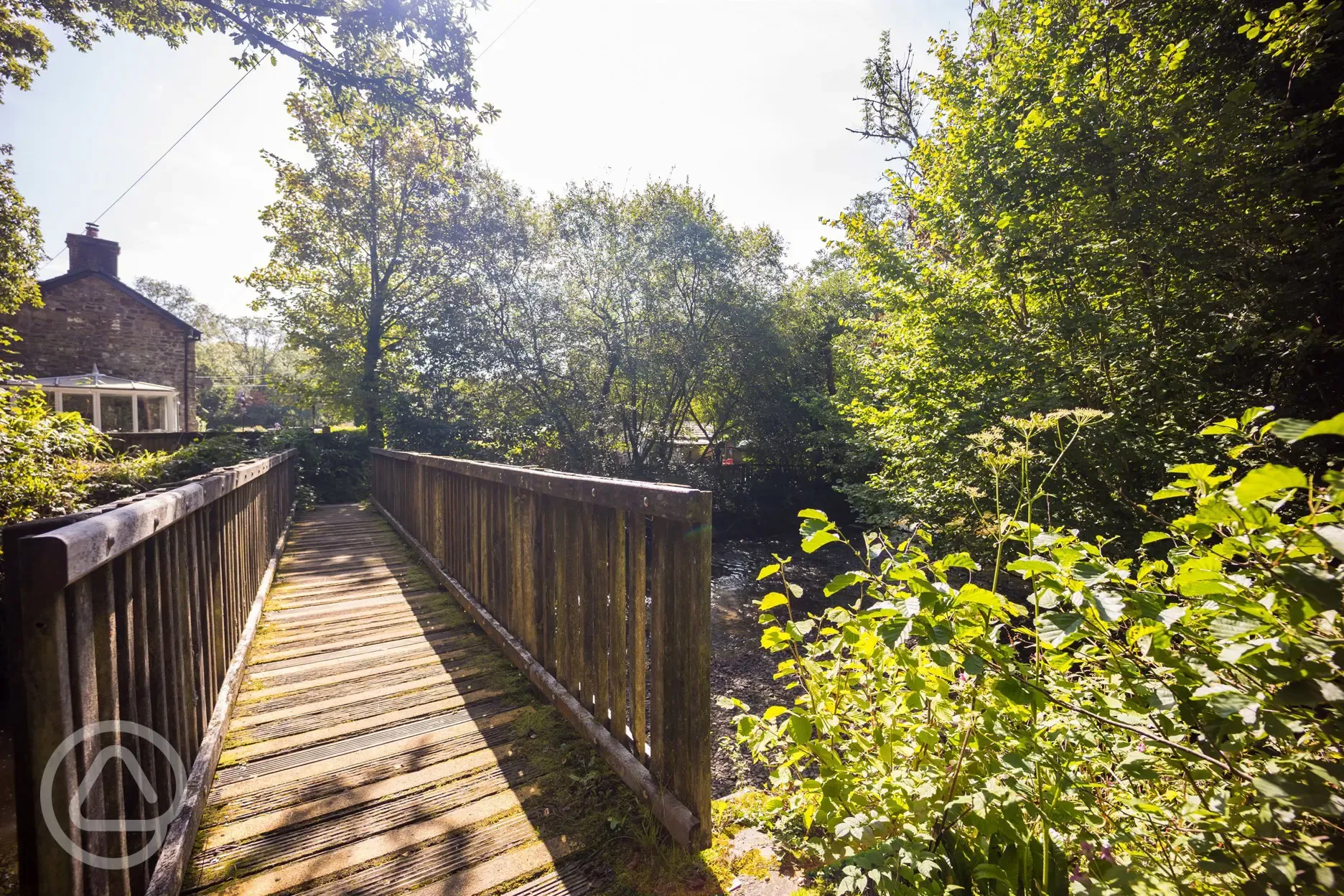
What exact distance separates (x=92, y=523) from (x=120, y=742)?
587mm

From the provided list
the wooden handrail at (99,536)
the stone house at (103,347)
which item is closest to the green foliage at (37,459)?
the wooden handrail at (99,536)

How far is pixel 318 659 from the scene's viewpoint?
10.1 feet

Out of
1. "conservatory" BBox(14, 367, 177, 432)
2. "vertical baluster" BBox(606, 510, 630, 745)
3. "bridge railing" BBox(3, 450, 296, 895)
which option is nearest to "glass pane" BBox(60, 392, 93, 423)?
"conservatory" BBox(14, 367, 177, 432)

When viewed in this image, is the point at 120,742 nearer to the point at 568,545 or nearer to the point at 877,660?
the point at 568,545

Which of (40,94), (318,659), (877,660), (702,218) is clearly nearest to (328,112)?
(40,94)

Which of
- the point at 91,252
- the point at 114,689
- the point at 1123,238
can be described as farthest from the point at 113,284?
the point at 1123,238

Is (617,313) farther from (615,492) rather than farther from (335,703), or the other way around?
(615,492)

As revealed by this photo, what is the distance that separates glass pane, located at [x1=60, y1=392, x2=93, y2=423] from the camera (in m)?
13.4

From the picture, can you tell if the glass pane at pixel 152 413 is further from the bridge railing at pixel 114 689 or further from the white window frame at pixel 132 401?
the bridge railing at pixel 114 689

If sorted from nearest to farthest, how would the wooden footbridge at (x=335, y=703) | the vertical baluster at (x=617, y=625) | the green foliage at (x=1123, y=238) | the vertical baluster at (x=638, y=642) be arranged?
the wooden footbridge at (x=335, y=703)
the vertical baluster at (x=638, y=642)
the vertical baluster at (x=617, y=625)
the green foliage at (x=1123, y=238)

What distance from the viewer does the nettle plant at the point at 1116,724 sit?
0.76 m

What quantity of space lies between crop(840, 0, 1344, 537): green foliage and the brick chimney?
22.7 metres

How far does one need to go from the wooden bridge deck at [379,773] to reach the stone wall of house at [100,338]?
1876 centimetres

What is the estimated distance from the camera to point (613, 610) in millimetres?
1997
